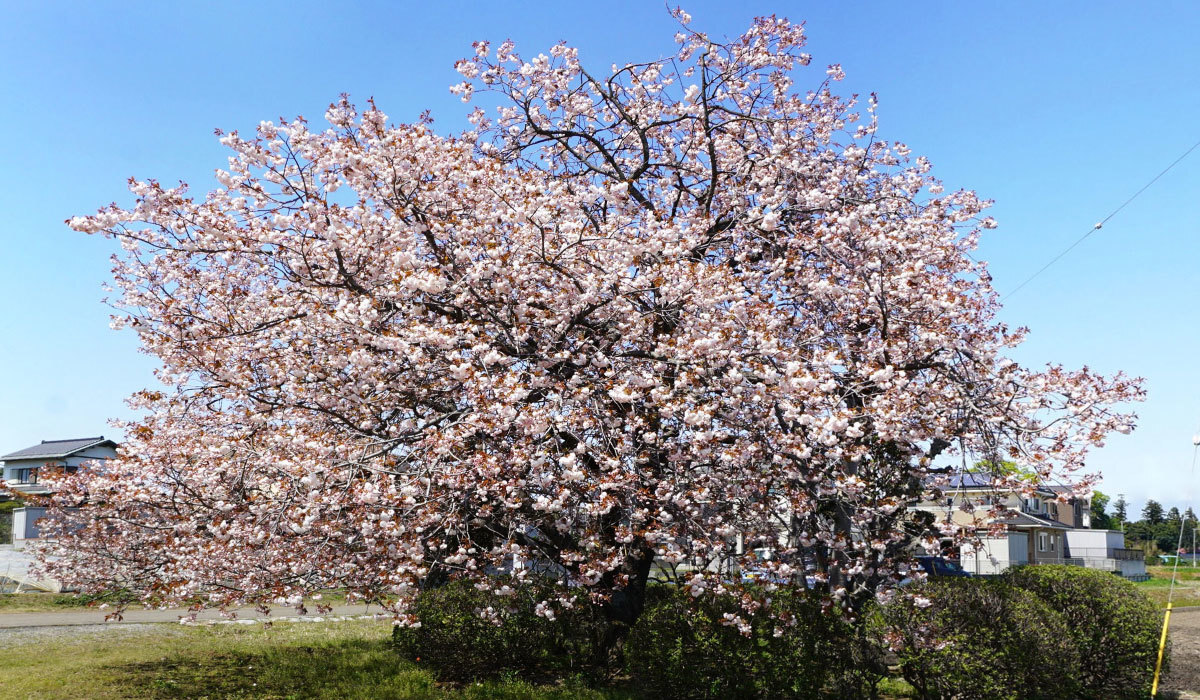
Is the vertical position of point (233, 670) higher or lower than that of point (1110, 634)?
lower

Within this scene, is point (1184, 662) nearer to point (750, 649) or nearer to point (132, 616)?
point (750, 649)

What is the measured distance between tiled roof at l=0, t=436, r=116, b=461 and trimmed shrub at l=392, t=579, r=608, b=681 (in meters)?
42.8

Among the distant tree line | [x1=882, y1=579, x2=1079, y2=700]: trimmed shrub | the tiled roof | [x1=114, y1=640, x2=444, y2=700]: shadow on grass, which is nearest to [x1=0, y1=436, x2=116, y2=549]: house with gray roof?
the tiled roof

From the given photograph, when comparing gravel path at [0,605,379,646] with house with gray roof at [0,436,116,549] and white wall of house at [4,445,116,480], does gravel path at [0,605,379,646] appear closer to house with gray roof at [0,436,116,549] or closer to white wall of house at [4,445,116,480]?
house with gray roof at [0,436,116,549]

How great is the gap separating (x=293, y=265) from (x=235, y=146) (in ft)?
5.81

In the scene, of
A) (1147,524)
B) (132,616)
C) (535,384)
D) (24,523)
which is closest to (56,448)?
(24,523)

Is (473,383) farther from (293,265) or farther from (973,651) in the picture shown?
(973,651)

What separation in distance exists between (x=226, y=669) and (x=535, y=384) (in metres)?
8.49

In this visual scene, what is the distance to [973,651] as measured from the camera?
9844 millimetres

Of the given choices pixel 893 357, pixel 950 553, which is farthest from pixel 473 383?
pixel 950 553

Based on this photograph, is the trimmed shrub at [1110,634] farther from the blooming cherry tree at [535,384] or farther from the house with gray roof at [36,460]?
the house with gray roof at [36,460]

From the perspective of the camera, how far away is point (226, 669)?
13359 mm

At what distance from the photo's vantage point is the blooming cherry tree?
9.28 meters

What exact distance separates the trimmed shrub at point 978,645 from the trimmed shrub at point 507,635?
4.42 metres
